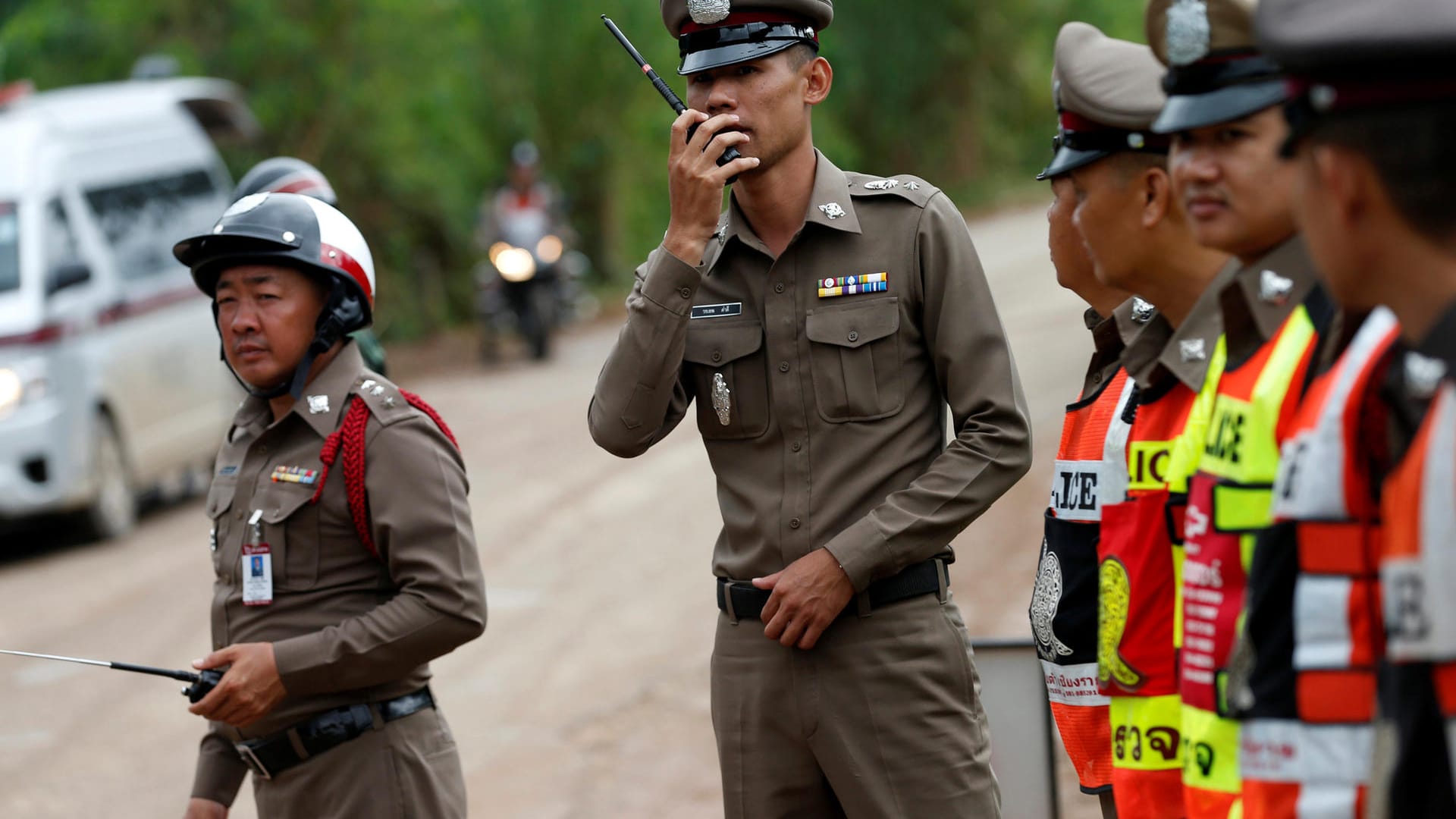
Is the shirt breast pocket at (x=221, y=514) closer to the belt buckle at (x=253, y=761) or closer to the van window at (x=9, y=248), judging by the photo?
the belt buckle at (x=253, y=761)

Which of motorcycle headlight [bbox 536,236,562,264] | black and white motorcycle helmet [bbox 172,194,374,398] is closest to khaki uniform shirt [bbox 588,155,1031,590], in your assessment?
black and white motorcycle helmet [bbox 172,194,374,398]

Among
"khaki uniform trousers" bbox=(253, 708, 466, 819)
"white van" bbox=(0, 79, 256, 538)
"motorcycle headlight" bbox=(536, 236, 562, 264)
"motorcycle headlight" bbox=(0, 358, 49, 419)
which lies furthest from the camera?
"motorcycle headlight" bbox=(536, 236, 562, 264)

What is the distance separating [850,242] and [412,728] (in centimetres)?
142

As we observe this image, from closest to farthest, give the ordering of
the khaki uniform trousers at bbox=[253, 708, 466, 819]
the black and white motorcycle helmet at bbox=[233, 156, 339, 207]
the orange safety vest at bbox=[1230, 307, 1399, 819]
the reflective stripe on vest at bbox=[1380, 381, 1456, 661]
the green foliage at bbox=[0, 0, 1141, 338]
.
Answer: the reflective stripe on vest at bbox=[1380, 381, 1456, 661], the orange safety vest at bbox=[1230, 307, 1399, 819], the khaki uniform trousers at bbox=[253, 708, 466, 819], the black and white motorcycle helmet at bbox=[233, 156, 339, 207], the green foliage at bbox=[0, 0, 1141, 338]

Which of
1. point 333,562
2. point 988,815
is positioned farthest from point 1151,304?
point 333,562

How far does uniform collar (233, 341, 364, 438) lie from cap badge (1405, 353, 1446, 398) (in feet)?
8.09

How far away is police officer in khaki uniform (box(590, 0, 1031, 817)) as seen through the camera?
11.5 ft

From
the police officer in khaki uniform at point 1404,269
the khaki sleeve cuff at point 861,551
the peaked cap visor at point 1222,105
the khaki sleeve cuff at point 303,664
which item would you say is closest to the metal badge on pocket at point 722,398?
the khaki sleeve cuff at point 861,551

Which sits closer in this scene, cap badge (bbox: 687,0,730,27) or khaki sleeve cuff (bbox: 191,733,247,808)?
cap badge (bbox: 687,0,730,27)

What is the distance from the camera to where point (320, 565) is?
12.2ft

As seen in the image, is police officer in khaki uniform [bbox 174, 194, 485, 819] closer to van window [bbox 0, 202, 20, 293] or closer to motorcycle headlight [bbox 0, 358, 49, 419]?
motorcycle headlight [bbox 0, 358, 49, 419]

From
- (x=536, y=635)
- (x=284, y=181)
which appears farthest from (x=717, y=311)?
(x=536, y=635)

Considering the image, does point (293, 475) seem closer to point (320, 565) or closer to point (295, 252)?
point (320, 565)

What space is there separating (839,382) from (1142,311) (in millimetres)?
651
